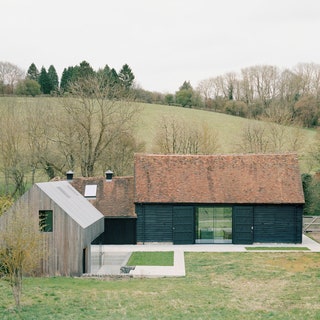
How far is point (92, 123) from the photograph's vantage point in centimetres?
4497

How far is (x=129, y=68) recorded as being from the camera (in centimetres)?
7219

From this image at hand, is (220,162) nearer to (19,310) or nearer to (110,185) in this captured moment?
(110,185)

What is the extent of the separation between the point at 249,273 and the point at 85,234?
26.2 feet

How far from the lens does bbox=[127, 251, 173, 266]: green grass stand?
88.9 feet

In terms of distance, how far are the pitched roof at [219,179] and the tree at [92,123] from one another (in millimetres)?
9526

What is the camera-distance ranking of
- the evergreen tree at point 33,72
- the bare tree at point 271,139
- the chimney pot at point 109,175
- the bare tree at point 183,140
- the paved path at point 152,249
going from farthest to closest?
1. the evergreen tree at point 33,72
2. the bare tree at point 271,139
3. the bare tree at point 183,140
4. the chimney pot at point 109,175
5. the paved path at point 152,249

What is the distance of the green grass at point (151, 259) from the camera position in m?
27.1

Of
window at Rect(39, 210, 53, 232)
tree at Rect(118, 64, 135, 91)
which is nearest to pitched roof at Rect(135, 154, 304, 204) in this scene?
window at Rect(39, 210, 53, 232)

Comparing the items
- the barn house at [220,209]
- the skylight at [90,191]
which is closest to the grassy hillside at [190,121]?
the skylight at [90,191]

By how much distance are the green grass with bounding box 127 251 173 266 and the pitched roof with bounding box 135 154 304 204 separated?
419cm

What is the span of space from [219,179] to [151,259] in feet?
27.8

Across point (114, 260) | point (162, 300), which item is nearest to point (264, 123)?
point (114, 260)

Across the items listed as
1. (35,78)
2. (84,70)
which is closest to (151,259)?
(84,70)

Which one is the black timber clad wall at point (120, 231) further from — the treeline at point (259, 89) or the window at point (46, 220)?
the treeline at point (259, 89)
